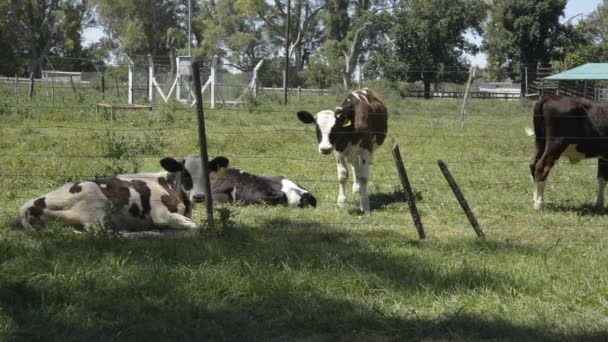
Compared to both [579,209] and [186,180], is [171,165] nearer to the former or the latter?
[186,180]

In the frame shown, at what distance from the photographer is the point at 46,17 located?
6188cm

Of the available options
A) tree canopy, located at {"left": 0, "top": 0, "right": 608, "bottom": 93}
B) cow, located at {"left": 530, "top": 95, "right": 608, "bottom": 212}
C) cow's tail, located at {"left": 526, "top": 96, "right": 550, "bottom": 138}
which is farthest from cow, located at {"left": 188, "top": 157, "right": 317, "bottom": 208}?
tree canopy, located at {"left": 0, "top": 0, "right": 608, "bottom": 93}

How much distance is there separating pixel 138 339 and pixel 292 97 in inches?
1258

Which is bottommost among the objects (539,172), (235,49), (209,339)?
(209,339)

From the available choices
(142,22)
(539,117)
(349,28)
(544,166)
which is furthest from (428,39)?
(142,22)

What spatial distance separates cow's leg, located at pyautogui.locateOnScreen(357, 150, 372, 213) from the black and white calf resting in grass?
96.7 inches

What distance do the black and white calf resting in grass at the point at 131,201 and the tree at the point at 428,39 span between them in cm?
2916

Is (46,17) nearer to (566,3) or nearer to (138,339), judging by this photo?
(566,3)

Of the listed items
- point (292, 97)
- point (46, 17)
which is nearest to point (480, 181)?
point (292, 97)

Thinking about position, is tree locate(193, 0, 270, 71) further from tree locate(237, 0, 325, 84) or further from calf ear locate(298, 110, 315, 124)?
calf ear locate(298, 110, 315, 124)

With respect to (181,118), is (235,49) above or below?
above

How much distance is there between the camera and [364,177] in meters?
9.48

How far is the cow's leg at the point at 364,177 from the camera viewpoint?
9.32 m

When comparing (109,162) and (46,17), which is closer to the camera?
(109,162)
